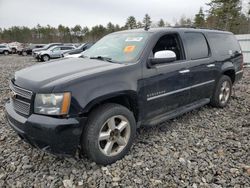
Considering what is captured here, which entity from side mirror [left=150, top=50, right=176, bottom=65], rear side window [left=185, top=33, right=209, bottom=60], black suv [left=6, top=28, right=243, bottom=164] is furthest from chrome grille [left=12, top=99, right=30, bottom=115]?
rear side window [left=185, top=33, right=209, bottom=60]

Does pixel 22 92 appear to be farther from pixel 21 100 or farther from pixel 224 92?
pixel 224 92

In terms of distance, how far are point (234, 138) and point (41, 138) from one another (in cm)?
305


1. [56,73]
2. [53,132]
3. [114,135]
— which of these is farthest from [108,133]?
[56,73]

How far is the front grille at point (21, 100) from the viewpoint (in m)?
2.48

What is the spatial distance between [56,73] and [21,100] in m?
0.54

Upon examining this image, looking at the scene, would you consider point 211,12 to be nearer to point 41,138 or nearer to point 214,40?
point 214,40

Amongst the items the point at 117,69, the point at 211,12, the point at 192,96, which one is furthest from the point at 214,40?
the point at 211,12

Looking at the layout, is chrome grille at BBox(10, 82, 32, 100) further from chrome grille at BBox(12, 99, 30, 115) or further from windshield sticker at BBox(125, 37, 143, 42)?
windshield sticker at BBox(125, 37, 143, 42)

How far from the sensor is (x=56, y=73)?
2.70 meters

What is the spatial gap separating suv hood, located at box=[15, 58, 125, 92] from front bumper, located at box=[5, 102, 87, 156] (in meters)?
0.35

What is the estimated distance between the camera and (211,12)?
3669 centimetres

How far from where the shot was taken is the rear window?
4531 mm

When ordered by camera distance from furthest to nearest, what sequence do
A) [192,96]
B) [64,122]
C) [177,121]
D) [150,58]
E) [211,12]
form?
1. [211,12]
2. [177,121]
3. [192,96]
4. [150,58]
5. [64,122]

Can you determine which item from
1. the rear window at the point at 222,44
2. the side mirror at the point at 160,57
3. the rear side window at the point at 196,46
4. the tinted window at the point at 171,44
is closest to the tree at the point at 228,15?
the rear window at the point at 222,44
